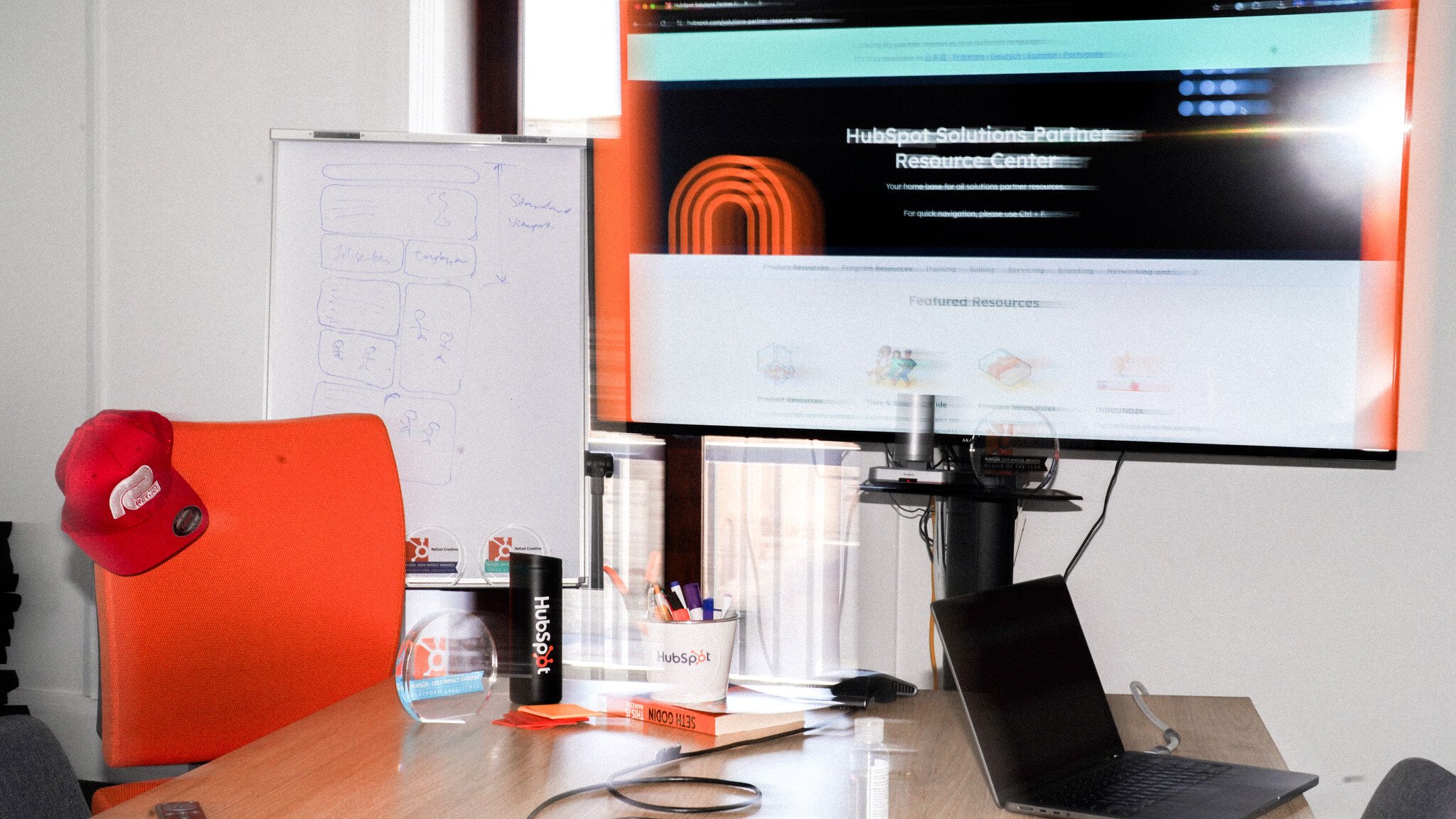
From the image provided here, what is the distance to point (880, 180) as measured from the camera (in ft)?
8.63

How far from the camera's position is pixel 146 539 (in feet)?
4.17

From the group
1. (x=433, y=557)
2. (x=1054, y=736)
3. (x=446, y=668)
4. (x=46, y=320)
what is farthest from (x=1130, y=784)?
(x=46, y=320)

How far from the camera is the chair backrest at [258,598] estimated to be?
70.5 inches

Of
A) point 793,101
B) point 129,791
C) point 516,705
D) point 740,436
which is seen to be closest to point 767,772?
point 516,705

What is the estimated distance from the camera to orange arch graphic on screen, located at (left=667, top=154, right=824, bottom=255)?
2.68m

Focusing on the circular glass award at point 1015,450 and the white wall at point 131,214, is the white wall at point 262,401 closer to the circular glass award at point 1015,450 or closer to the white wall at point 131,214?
the white wall at point 131,214

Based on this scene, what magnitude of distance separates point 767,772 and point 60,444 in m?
2.79

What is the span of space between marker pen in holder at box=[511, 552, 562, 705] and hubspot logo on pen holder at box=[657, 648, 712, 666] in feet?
0.46

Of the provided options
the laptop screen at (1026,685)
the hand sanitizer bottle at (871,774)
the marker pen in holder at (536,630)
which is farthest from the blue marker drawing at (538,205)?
the hand sanitizer bottle at (871,774)

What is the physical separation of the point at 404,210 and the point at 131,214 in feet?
3.59

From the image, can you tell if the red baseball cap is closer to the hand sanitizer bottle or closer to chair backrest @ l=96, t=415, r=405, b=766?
chair backrest @ l=96, t=415, r=405, b=766

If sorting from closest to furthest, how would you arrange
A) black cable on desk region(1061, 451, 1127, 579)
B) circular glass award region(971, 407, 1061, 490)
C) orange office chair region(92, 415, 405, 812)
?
orange office chair region(92, 415, 405, 812) < circular glass award region(971, 407, 1061, 490) < black cable on desk region(1061, 451, 1127, 579)

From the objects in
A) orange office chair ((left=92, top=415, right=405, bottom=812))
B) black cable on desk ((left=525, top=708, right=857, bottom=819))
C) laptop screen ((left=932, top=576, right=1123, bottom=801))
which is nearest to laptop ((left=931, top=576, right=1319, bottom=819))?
laptop screen ((left=932, top=576, right=1123, bottom=801))

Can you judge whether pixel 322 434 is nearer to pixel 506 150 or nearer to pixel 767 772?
pixel 506 150
